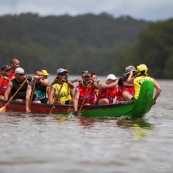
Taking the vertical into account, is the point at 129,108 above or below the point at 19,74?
below

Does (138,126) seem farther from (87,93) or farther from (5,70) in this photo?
(5,70)

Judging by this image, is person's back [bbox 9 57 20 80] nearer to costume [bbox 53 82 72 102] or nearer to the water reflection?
costume [bbox 53 82 72 102]

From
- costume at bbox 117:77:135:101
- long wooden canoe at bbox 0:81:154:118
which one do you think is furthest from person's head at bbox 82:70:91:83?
costume at bbox 117:77:135:101

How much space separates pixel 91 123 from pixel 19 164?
21.1 ft

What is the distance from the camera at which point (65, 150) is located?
1084 centimetres

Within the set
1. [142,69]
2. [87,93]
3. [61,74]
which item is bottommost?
[87,93]

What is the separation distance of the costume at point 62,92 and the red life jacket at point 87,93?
1.63 ft

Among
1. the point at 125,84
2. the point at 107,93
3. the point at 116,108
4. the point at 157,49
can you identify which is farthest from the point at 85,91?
the point at 157,49

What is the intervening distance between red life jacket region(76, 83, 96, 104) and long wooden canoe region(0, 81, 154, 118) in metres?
0.42

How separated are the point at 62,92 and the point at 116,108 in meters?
1.99

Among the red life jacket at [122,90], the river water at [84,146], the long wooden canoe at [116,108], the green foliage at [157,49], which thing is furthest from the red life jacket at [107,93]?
the green foliage at [157,49]

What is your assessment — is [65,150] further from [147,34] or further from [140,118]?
[147,34]

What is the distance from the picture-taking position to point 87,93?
17.9 meters

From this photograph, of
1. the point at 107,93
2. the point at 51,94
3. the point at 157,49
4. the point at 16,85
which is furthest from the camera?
the point at 157,49
